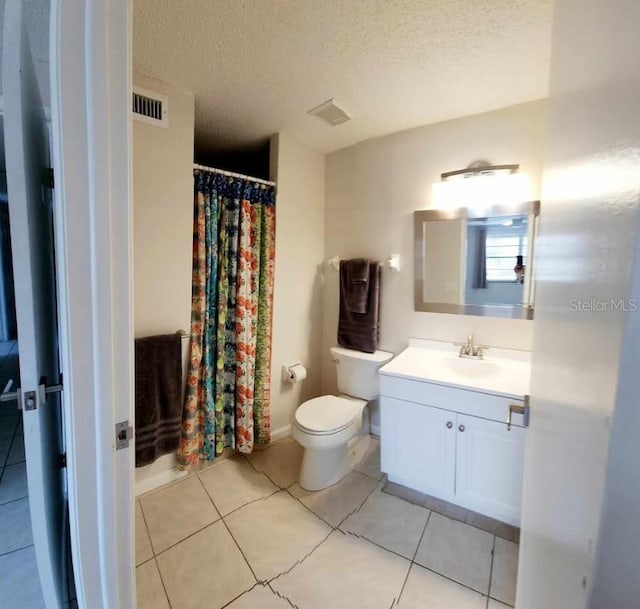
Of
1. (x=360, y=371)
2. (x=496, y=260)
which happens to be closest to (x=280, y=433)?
(x=360, y=371)

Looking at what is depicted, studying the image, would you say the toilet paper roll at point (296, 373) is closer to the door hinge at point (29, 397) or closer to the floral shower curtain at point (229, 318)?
the floral shower curtain at point (229, 318)

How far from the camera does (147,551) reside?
4.59 feet

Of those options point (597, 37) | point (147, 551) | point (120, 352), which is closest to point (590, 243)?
point (597, 37)

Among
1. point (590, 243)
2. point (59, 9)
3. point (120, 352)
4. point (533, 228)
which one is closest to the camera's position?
point (590, 243)

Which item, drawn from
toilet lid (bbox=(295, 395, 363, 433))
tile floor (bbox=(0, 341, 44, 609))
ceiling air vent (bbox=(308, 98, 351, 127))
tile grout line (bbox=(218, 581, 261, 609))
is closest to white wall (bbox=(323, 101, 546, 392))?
ceiling air vent (bbox=(308, 98, 351, 127))

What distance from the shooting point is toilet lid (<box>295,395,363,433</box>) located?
177 centimetres

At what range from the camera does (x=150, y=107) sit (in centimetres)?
159

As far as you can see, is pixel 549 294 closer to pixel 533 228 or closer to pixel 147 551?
pixel 533 228

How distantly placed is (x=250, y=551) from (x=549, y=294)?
1611 mm

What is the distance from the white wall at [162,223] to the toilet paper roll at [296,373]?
34.4 inches

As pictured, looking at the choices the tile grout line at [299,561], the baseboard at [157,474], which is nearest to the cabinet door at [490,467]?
the tile grout line at [299,561]

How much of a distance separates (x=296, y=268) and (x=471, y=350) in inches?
53.6

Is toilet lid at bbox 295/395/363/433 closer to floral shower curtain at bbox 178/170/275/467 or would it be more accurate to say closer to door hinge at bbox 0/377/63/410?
floral shower curtain at bbox 178/170/275/467

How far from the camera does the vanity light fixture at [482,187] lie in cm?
177
